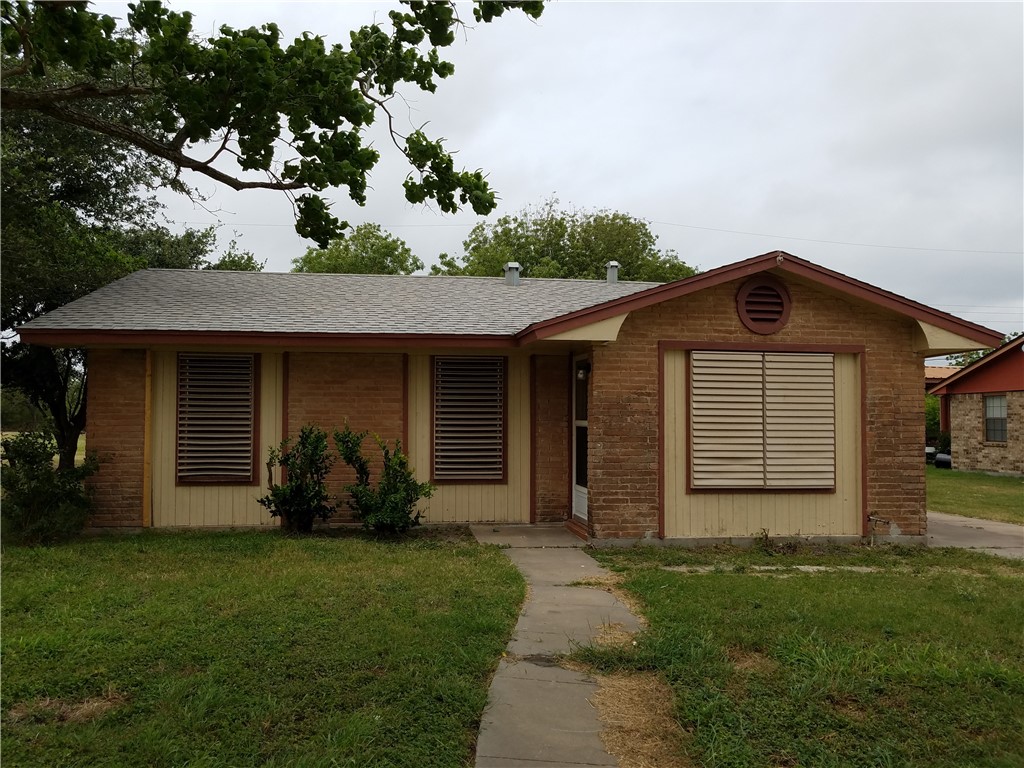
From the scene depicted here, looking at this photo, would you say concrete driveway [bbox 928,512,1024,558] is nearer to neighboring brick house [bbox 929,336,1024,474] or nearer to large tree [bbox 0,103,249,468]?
neighboring brick house [bbox 929,336,1024,474]

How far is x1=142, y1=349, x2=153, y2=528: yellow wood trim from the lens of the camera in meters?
9.34

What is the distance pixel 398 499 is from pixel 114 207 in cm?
1201

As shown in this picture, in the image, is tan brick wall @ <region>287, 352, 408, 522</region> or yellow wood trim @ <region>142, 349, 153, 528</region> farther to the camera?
tan brick wall @ <region>287, 352, 408, 522</region>

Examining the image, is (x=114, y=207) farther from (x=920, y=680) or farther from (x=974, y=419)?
(x=974, y=419)

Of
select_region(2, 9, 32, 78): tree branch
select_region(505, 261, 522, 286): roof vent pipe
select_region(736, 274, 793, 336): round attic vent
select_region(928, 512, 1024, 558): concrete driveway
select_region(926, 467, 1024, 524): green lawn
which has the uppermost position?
select_region(2, 9, 32, 78): tree branch

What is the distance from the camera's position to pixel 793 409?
9047 mm

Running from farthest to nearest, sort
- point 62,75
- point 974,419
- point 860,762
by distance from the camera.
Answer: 1. point 974,419
2. point 62,75
3. point 860,762

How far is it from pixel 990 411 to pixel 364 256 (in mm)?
29323

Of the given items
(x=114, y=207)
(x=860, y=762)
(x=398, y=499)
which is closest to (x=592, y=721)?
(x=860, y=762)

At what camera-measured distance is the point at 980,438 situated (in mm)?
22797

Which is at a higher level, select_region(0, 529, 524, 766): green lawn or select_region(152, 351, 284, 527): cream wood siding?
select_region(152, 351, 284, 527): cream wood siding

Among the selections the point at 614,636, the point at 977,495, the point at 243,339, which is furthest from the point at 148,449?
the point at 977,495

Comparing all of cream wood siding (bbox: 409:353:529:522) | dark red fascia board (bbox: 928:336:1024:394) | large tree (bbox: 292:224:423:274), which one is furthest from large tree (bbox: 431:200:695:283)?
cream wood siding (bbox: 409:353:529:522)

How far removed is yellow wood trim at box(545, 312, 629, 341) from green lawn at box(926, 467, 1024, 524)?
8.12 metres
